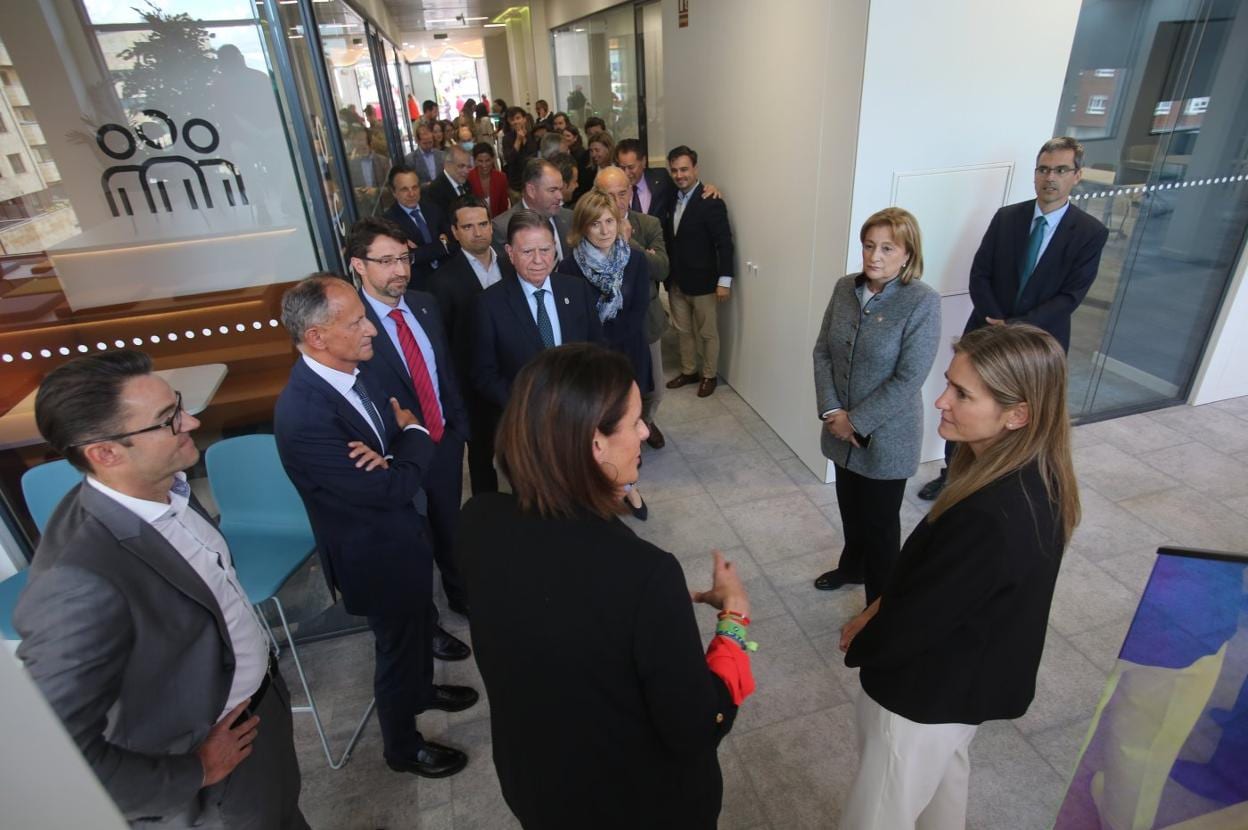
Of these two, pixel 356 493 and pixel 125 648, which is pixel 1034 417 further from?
pixel 125 648

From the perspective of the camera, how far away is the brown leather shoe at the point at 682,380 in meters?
5.51

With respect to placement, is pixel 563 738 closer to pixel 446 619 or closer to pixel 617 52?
pixel 446 619

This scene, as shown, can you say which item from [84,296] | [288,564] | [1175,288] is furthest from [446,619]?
[1175,288]

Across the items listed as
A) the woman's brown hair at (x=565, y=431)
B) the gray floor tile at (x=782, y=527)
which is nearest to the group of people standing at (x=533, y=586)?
the woman's brown hair at (x=565, y=431)

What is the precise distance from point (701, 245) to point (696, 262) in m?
0.13

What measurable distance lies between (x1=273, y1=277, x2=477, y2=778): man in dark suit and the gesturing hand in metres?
0.62

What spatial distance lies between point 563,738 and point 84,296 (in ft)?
9.68

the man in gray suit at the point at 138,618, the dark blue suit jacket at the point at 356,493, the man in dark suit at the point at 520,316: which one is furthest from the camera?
the man in dark suit at the point at 520,316

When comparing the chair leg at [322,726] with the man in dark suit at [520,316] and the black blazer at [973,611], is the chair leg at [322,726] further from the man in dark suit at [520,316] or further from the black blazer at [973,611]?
the black blazer at [973,611]

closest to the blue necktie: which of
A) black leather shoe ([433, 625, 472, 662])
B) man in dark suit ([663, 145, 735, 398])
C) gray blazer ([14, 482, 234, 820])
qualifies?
man in dark suit ([663, 145, 735, 398])

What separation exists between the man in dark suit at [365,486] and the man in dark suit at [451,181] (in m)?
3.59

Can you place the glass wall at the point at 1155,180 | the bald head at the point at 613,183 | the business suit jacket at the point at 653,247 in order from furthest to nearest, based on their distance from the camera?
the business suit jacket at the point at 653,247
the bald head at the point at 613,183
the glass wall at the point at 1155,180

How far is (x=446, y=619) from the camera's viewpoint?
10.7 feet

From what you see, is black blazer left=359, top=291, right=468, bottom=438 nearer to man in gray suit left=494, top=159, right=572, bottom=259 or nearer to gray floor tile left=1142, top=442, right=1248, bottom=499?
man in gray suit left=494, top=159, right=572, bottom=259
